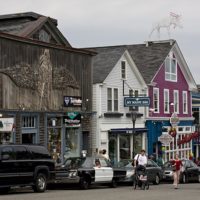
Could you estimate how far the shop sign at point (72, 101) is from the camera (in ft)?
116

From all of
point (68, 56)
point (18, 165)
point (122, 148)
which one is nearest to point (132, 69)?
point (122, 148)

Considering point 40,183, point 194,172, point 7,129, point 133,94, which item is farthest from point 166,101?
point 40,183

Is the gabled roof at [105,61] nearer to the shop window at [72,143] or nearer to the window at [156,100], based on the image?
the shop window at [72,143]

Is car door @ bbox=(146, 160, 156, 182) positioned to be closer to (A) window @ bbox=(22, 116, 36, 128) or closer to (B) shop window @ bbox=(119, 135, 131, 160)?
(A) window @ bbox=(22, 116, 36, 128)

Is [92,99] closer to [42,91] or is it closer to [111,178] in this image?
[42,91]

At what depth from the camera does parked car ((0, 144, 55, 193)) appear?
22.5 meters

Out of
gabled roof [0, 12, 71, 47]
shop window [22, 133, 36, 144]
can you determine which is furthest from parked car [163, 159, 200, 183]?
gabled roof [0, 12, 71, 47]

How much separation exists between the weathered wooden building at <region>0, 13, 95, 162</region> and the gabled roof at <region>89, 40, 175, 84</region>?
3093mm

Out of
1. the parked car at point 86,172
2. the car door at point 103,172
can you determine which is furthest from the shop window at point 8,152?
the car door at point 103,172

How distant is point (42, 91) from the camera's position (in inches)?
1324

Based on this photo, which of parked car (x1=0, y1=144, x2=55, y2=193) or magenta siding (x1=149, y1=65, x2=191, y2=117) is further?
magenta siding (x1=149, y1=65, x2=191, y2=117)

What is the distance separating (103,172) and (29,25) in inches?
469

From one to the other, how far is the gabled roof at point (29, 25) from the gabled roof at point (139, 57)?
13.7 ft

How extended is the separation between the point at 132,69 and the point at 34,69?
41.0 feet
